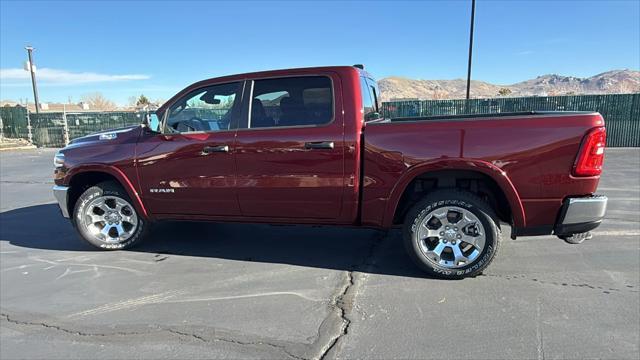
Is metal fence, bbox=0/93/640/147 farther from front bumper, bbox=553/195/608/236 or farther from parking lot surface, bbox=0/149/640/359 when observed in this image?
front bumper, bbox=553/195/608/236

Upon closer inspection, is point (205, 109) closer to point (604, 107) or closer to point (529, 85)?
point (604, 107)

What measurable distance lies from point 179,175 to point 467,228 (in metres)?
3.07

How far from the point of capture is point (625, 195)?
7.82m

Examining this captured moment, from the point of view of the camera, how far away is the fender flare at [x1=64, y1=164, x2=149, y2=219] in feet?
16.3

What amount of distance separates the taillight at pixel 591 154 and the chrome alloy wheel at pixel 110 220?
4706 millimetres

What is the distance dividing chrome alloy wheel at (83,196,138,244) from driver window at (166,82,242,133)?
4.03ft

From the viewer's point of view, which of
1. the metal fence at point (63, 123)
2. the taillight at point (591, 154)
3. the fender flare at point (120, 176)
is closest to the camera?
the taillight at point (591, 154)

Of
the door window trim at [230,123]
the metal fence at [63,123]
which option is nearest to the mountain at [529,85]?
the metal fence at [63,123]

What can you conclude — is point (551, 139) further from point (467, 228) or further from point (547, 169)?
point (467, 228)

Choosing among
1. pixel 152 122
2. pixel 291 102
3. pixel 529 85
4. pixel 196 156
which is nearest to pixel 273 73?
pixel 291 102

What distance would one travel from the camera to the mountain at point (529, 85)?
106 metres

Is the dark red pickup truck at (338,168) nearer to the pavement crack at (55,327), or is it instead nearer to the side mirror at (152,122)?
the side mirror at (152,122)

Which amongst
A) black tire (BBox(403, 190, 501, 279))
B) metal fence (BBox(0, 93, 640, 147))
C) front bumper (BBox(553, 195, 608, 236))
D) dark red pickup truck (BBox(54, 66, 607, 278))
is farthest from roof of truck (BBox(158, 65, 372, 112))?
metal fence (BBox(0, 93, 640, 147))

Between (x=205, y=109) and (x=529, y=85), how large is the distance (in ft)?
484
